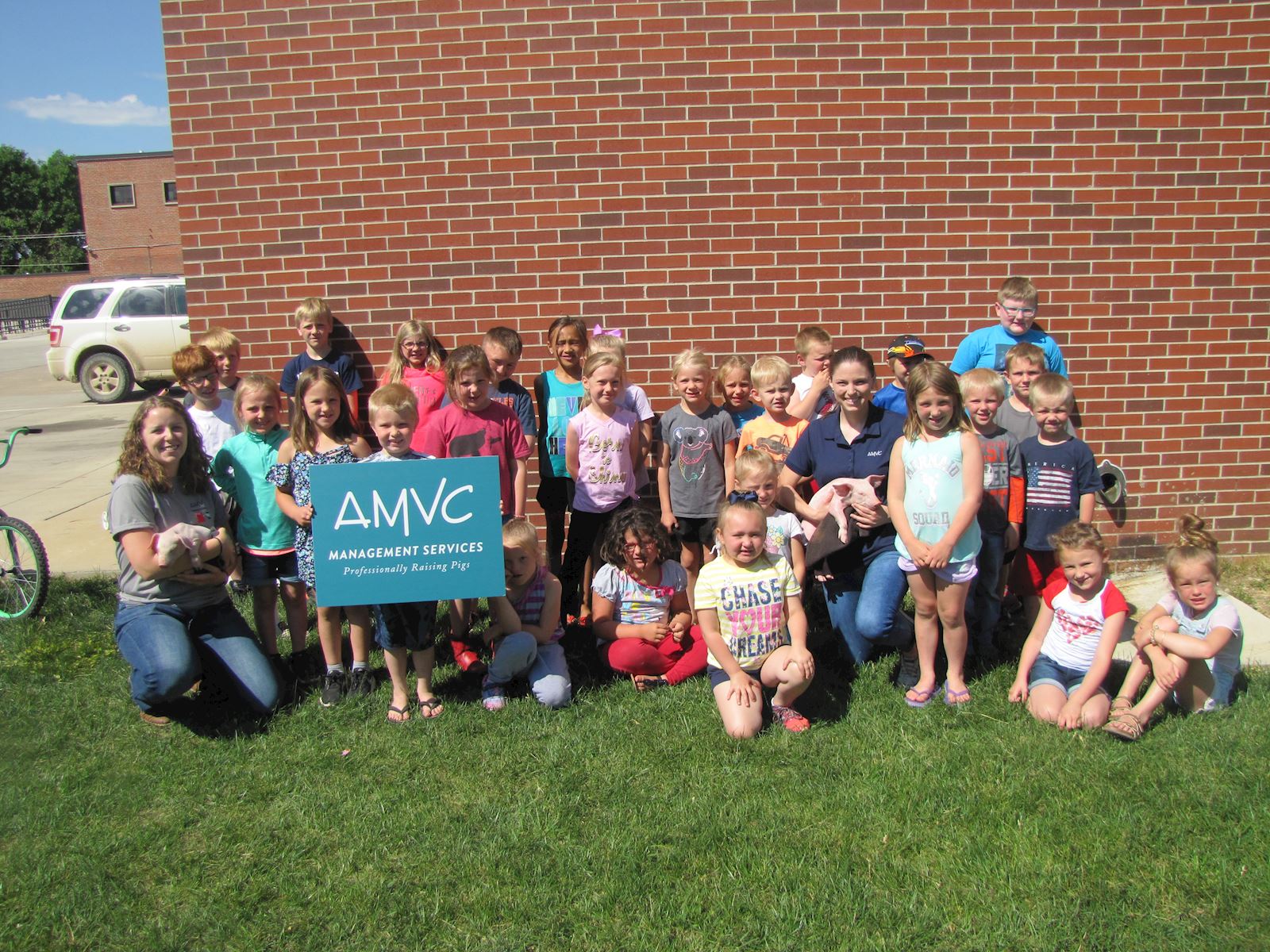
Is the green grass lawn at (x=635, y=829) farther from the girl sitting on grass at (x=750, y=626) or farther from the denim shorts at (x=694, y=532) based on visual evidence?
the denim shorts at (x=694, y=532)

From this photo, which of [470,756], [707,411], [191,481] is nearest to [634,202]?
[707,411]

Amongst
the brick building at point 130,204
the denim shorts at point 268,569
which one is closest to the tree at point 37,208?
the brick building at point 130,204

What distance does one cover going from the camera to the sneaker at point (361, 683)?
4731 millimetres

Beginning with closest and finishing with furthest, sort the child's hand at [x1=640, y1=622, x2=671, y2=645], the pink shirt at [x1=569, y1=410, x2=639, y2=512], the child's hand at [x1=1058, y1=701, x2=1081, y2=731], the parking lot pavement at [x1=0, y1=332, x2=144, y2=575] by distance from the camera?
the child's hand at [x1=1058, y1=701, x2=1081, y2=731]
the child's hand at [x1=640, y1=622, x2=671, y2=645]
the pink shirt at [x1=569, y1=410, x2=639, y2=512]
the parking lot pavement at [x1=0, y1=332, x2=144, y2=575]

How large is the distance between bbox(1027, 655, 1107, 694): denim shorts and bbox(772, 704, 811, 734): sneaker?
1.03 m

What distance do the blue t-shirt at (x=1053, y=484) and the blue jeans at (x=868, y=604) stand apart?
732 millimetres

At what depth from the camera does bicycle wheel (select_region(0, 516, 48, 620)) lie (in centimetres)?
582

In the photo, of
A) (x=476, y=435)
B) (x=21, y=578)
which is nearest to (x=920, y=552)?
(x=476, y=435)

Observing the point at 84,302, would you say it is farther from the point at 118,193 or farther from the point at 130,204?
the point at 118,193

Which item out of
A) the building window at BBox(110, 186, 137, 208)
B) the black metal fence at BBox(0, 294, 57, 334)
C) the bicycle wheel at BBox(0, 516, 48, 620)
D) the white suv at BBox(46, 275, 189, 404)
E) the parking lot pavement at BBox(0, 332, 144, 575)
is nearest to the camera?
the bicycle wheel at BBox(0, 516, 48, 620)

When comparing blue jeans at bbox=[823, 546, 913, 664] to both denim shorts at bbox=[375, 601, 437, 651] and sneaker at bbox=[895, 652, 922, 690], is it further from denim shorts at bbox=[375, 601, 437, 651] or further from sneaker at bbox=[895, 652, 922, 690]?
denim shorts at bbox=[375, 601, 437, 651]

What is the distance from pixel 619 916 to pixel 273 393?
3.14 m

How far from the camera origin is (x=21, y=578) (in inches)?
231

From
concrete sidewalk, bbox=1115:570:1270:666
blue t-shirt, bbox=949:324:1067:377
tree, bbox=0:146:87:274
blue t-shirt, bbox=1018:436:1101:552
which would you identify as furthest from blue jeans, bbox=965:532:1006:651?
tree, bbox=0:146:87:274
